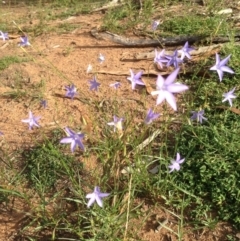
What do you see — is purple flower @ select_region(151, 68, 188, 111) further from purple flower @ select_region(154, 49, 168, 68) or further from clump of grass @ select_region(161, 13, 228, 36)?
clump of grass @ select_region(161, 13, 228, 36)

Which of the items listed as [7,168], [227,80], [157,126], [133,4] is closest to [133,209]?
[157,126]

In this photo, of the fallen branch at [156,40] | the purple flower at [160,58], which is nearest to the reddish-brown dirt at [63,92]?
the fallen branch at [156,40]

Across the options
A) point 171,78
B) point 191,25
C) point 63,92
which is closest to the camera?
point 171,78

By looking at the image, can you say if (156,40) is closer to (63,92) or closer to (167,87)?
(63,92)

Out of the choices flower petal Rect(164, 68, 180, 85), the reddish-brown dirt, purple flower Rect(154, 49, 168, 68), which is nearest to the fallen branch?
the reddish-brown dirt

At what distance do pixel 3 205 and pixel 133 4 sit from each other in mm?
3338

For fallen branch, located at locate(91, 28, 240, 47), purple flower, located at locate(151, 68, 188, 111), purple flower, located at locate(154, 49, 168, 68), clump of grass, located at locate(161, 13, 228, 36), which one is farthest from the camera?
clump of grass, located at locate(161, 13, 228, 36)

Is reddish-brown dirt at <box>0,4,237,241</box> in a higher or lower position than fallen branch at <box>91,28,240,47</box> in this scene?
lower

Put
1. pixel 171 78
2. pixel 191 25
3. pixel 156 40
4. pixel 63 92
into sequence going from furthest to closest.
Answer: pixel 191 25 < pixel 156 40 < pixel 63 92 < pixel 171 78

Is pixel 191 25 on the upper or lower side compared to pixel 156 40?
upper

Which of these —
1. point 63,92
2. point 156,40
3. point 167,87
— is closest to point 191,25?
point 156,40

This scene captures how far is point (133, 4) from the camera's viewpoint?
5.36 m

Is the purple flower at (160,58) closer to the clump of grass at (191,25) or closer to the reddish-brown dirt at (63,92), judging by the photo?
the reddish-brown dirt at (63,92)

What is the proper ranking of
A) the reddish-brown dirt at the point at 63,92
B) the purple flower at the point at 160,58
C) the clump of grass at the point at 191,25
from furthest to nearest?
the clump of grass at the point at 191,25, the reddish-brown dirt at the point at 63,92, the purple flower at the point at 160,58
